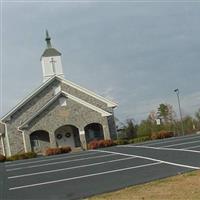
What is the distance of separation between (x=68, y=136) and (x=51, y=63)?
7.87 meters

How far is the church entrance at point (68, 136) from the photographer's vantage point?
39.8 meters

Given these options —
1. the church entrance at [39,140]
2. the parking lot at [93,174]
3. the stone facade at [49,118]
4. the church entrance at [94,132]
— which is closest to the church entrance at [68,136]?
the church entrance at [94,132]

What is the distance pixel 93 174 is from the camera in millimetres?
14625

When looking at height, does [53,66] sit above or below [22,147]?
above

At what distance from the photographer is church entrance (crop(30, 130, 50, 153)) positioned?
37719 millimetres

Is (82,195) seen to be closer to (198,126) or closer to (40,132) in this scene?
(40,132)

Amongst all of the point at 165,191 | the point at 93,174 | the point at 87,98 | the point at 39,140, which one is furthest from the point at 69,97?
the point at 165,191

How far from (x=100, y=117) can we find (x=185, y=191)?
92.5ft

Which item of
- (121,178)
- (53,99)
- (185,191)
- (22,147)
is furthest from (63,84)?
(185,191)

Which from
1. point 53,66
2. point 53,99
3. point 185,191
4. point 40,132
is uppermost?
point 53,66

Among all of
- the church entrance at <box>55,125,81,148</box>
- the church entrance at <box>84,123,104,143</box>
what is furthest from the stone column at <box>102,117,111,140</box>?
the church entrance at <box>55,125,81,148</box>

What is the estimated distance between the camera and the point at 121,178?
1342 centimetres

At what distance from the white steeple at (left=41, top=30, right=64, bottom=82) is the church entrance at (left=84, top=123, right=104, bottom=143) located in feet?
20.1

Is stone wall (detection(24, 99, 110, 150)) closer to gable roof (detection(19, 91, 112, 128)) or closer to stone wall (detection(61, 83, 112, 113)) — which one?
gable roof (detection(19, 91, 112, 128))
